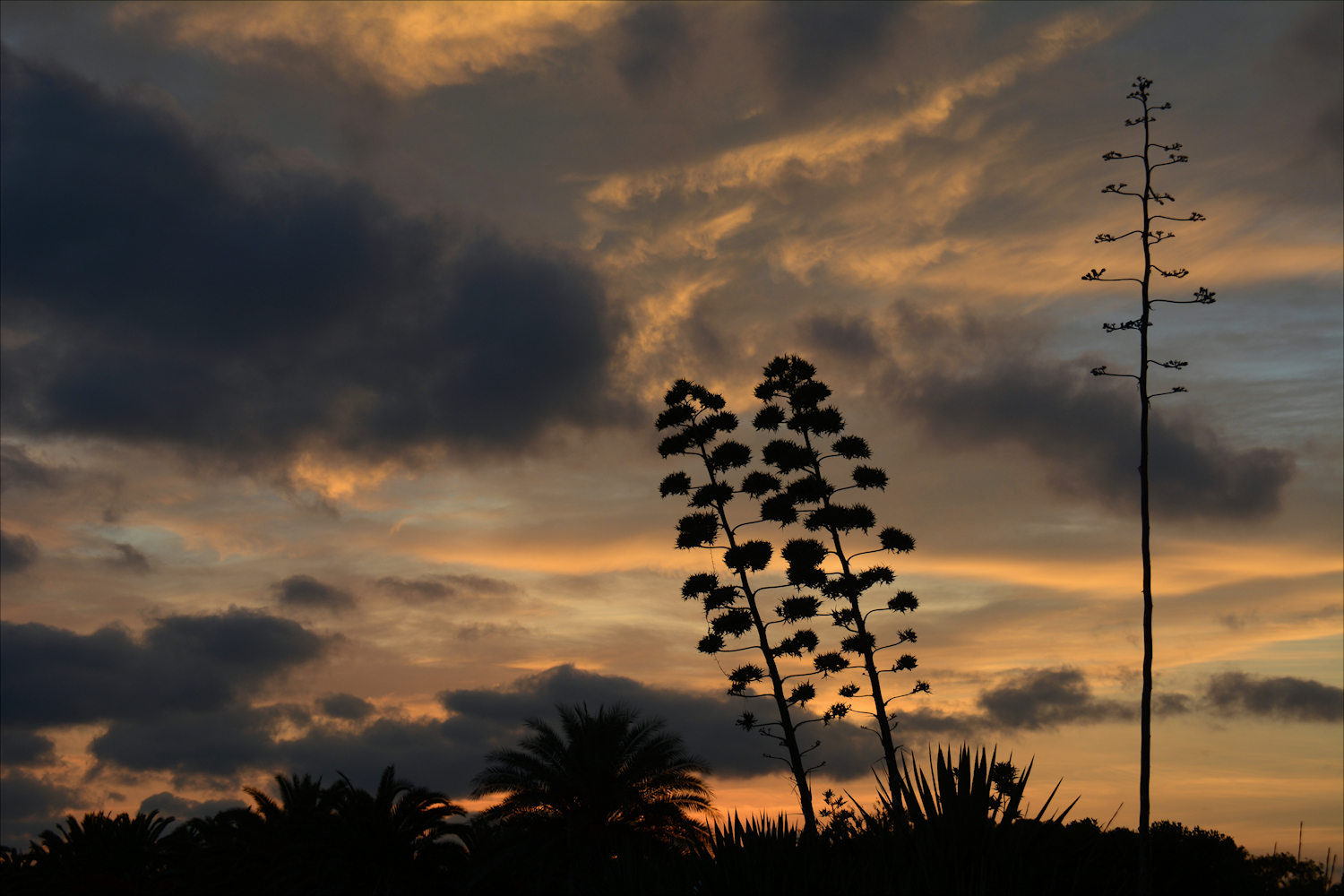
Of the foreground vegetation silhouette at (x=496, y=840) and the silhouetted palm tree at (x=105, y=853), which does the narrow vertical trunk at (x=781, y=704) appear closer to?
the foreground vegetation silhouette at (x=496, y=840)

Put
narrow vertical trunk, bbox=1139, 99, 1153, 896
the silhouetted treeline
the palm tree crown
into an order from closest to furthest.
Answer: the silhouetted treeline < narrow vertical trunk, bbox=1139, 99, 1153, 896 < the palm tree crown

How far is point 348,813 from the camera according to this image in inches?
1300


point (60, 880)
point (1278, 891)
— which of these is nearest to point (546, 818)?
point (60, 880)

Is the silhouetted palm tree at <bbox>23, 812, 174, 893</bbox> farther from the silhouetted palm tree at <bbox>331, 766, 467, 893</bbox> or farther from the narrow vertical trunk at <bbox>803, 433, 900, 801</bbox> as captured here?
the narrow vertical trunk at <bbox>803, 433, 900, 801</bbox>

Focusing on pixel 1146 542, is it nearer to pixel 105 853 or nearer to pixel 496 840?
pixel 496 840

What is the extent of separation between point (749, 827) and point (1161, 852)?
22510mm

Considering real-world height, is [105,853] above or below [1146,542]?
below

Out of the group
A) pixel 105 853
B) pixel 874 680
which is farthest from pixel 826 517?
pixel 105 853

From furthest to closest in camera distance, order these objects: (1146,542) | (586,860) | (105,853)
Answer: (105,853), (586,860), (1146,542)

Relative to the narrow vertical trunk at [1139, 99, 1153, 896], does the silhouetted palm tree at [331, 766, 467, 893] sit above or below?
below

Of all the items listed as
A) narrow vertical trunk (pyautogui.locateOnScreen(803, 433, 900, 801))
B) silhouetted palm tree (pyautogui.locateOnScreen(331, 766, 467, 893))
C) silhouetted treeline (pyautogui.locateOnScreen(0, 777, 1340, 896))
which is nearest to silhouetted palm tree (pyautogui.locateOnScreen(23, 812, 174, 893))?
silhouetted treeline (pyautogui.locateOnScreen(0, 777, 1340, 896))

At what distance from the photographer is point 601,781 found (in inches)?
1254

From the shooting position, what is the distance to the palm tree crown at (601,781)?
1240 inches

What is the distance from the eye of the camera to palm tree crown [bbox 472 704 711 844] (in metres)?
31.5
